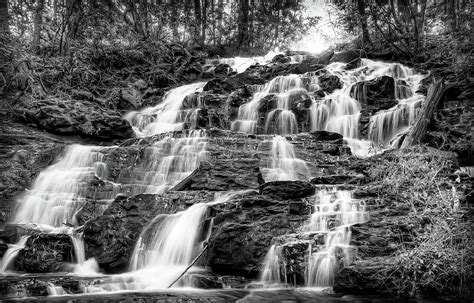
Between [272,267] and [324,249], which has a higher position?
[324,249]

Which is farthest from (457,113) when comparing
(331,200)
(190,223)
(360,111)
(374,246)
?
(190,223)

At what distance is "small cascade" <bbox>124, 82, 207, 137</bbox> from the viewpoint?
16.0m

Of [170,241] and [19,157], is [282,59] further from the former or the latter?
[170,241]

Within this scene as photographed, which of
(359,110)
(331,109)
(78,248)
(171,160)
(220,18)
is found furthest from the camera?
Result: (220,18)

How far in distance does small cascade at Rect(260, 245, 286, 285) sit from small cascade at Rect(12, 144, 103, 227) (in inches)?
213

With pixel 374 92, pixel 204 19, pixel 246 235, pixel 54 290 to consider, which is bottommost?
pixel 54 290

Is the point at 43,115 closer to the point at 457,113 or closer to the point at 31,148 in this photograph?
the point at 31,148

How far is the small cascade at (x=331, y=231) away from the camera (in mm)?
6707

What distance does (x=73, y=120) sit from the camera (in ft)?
47.5

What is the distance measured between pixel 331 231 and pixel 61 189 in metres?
7.56

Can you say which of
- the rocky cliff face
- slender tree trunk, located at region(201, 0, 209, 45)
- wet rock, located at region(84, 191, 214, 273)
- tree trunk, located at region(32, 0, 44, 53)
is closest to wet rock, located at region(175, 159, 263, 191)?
the rocky cliff face

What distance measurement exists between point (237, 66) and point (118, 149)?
1301cm

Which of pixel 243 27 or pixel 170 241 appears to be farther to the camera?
pixel 243 27

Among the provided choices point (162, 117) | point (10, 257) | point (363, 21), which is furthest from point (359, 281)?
point (363, 21)
